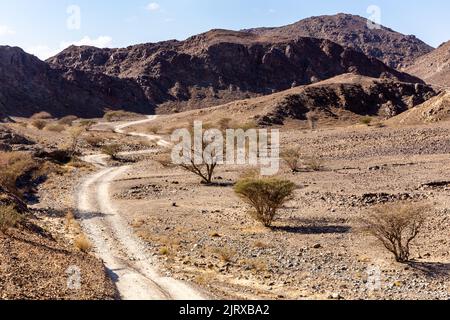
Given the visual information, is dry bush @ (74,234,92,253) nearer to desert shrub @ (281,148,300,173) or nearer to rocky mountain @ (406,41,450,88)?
desert shrub @ (281,148,300,173)

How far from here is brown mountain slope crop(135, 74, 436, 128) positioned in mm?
89625

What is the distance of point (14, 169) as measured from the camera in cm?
3481

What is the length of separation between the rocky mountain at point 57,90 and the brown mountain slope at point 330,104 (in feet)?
108

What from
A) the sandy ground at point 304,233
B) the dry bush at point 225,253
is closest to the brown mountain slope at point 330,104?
the sandy ground at point 304,233

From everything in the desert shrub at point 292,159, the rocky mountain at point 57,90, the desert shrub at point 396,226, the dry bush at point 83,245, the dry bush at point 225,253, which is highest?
the rocky mountain at point 57,90

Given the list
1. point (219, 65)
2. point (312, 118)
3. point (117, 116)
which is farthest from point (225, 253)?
point (219, 65)

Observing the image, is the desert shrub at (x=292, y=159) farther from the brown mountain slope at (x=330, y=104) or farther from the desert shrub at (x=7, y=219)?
the brown mountain slope at (x=330, y=104)

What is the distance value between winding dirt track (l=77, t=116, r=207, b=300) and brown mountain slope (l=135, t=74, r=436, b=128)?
56029mm

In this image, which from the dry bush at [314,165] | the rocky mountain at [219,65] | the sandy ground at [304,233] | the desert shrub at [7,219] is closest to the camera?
the sandy ground at [304,233]

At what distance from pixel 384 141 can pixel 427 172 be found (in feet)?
55.8

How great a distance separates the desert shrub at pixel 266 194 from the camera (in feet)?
78.5

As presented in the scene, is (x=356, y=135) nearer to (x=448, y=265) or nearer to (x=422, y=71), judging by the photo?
(x=448, y=265)

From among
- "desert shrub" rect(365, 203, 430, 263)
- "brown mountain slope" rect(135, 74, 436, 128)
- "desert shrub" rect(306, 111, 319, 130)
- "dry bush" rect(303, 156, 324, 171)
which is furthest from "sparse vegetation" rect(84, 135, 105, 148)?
"desert shrub" rect(365, 203, 430, 263)

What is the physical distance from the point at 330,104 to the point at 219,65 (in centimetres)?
6422
